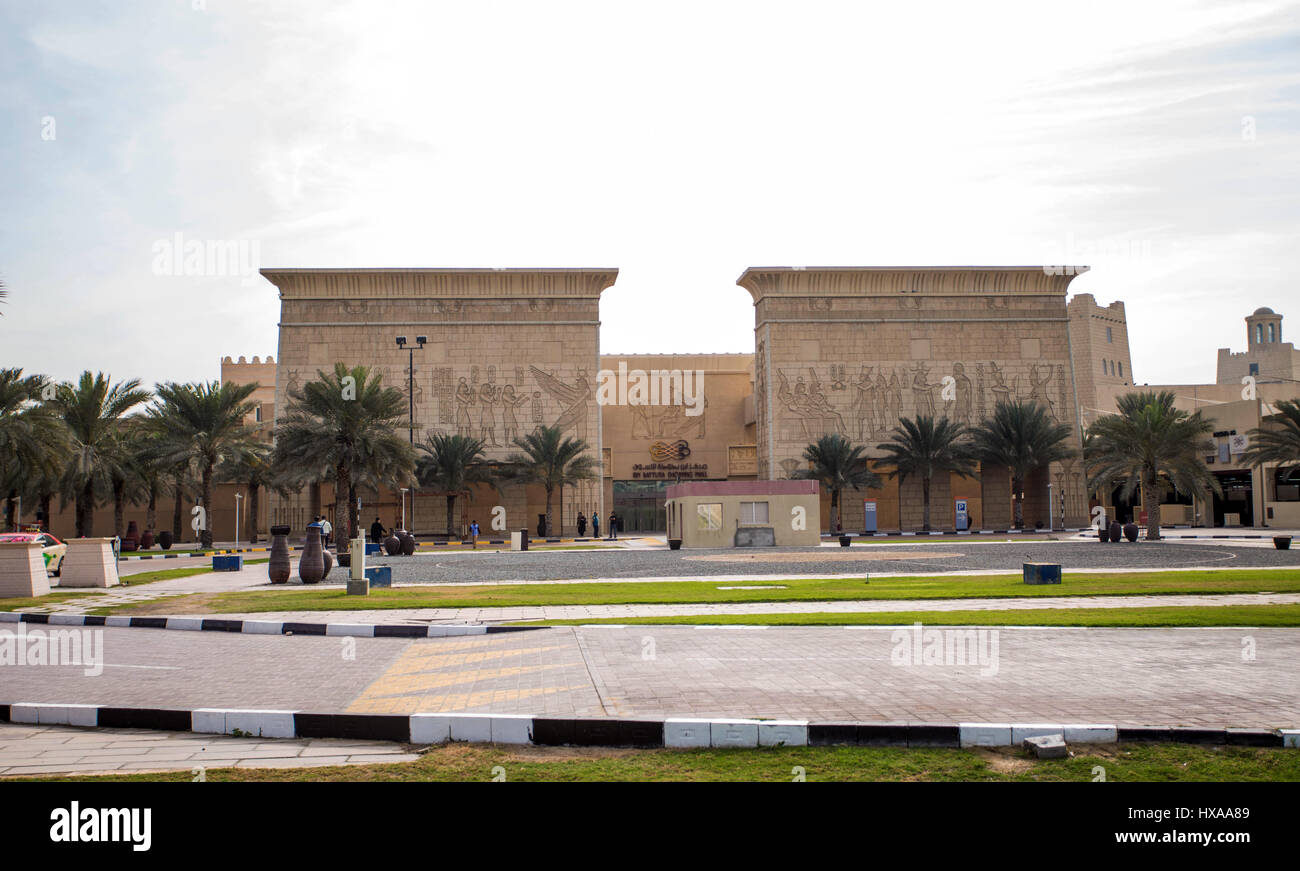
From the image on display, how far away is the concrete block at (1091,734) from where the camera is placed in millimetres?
5672

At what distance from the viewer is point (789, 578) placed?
1942 centimetres

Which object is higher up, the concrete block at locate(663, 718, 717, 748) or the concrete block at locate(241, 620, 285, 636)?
the concrete block at locate(663, 718, 717, 748)

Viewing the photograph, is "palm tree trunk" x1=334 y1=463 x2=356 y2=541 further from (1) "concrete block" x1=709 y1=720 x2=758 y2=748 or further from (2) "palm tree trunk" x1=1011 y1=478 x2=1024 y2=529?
(1) "concrete block" x1=709 y1=720 x2=758 y2=748

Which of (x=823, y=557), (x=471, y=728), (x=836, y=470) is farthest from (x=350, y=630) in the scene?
(x=836, y=470)

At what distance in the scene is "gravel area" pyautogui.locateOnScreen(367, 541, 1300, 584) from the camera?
71.6ft

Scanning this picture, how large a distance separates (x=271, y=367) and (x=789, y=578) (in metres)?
60.0

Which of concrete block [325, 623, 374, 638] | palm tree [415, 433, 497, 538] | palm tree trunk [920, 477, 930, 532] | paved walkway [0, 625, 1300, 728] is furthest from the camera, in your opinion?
palm tree trunk [920, 477, 930, 532]

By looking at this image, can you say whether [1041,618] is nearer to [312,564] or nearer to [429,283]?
[312,564]

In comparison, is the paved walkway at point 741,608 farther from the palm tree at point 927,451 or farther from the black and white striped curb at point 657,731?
the palm tree at point 927,451

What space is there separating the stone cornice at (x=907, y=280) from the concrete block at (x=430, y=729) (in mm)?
51415

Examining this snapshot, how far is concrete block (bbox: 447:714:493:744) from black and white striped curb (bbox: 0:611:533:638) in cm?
548

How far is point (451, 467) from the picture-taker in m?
A: 48.3

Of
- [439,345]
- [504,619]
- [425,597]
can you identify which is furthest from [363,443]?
[504,619]

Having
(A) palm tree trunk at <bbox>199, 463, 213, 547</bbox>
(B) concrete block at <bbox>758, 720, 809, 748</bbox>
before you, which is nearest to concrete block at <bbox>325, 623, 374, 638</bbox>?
(B) concrete block at <bbox>758, 720, 809, 748</bbox>
